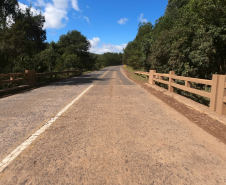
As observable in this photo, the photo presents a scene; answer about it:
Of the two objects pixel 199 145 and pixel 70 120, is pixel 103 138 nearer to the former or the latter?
pixel 70 120

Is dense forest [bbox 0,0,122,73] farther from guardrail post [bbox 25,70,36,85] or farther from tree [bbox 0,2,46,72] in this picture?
guardrail post [bbox 25,70,36,85]

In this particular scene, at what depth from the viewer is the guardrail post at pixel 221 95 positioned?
5098 mm

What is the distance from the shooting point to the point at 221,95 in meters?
5.20

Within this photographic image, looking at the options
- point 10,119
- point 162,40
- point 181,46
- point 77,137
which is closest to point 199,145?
point 77,137

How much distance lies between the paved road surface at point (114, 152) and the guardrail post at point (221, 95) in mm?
1118

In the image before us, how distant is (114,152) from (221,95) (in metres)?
3.88

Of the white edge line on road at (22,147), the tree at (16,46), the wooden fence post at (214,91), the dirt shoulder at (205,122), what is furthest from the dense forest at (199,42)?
the white edge line on road at (22,147)

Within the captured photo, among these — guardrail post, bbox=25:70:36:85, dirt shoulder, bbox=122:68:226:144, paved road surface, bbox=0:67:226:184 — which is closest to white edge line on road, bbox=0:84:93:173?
paved road surface, bbox=0:67:226:184

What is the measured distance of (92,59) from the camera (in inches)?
2466

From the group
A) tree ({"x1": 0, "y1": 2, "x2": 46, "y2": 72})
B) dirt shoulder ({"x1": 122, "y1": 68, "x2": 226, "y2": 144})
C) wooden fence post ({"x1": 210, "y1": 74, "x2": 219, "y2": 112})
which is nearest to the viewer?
dirt shoulder ({"x1": 122, "y1": 68, "x2": 226, "y2": 144})

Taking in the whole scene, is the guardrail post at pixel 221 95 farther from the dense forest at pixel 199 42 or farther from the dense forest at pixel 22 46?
the dense forest at pixel 22 46

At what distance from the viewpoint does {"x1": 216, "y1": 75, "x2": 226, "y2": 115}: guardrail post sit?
16.7 ft

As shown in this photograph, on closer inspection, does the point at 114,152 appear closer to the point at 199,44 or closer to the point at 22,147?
the point at 22,147

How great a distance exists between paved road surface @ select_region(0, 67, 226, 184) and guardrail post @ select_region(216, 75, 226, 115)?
112 centimetres
